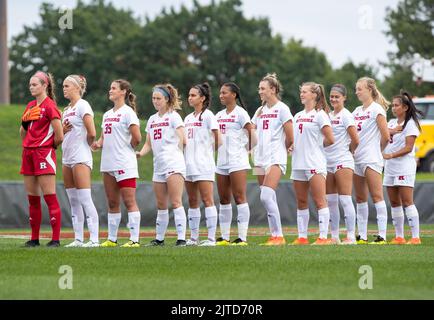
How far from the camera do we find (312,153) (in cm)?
1555

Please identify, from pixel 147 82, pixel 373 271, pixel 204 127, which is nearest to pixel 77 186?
pixel 204 127

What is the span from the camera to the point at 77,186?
14.8m

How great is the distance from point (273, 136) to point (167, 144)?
1.50 metres

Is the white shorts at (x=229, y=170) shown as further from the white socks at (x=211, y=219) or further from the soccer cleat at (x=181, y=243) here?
the soccer cleat at (x=181, y=243)

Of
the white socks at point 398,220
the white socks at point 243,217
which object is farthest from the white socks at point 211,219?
the white socks at point 398,220

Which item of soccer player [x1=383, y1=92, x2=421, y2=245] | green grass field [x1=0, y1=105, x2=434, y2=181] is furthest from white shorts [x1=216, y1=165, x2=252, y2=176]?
green grass field [x1=0, y1=105, x2=434, y2=181]

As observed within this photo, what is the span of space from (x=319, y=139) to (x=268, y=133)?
0.74m

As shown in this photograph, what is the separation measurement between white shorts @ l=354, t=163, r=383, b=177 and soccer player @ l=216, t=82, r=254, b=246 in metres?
1.67

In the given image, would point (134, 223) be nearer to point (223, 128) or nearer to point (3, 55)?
point (223, 128)

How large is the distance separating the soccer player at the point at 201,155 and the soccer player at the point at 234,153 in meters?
0.19

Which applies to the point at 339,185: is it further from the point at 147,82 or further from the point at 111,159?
the point at 147,82

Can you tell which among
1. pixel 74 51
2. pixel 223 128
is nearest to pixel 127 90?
pixel 223 128

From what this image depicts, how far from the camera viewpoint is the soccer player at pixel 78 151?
1478 centimetres

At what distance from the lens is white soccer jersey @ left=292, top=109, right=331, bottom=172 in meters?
15.5
